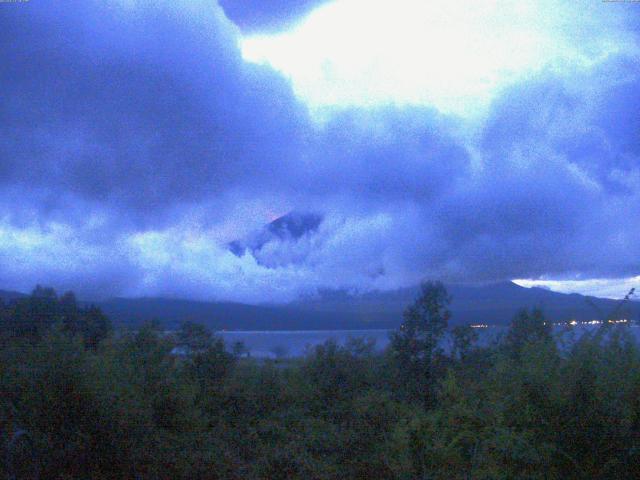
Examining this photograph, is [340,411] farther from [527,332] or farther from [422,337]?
[527,332]

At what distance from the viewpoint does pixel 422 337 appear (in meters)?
20.6

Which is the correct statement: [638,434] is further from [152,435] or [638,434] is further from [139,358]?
[139,358]

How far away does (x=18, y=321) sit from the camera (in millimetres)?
18328

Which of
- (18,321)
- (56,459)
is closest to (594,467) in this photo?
(56,459)

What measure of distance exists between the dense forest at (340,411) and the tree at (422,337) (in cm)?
4

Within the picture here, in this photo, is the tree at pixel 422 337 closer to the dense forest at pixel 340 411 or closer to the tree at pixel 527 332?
the dense forest at pixel 340 411

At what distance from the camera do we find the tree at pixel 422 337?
65.0 feet

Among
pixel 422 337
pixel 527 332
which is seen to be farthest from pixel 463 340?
pixel 527 332

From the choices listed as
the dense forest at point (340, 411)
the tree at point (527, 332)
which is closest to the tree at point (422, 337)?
the dense forest at point (340, 411)

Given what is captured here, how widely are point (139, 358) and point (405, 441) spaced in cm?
764

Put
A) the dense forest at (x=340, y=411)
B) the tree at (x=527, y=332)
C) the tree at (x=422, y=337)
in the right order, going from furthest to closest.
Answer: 1. the tree at (x=422, y=337)
2. the tree at (x=527, y=332)
3. the dense forest at (x=340, y=411)

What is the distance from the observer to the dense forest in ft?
25.3

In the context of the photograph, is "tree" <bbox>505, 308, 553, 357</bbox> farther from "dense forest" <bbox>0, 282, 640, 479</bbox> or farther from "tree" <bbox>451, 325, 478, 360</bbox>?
"tree" <bbox>451, 325, 478, 360</bbox>

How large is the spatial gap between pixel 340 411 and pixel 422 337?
11.7 ft
